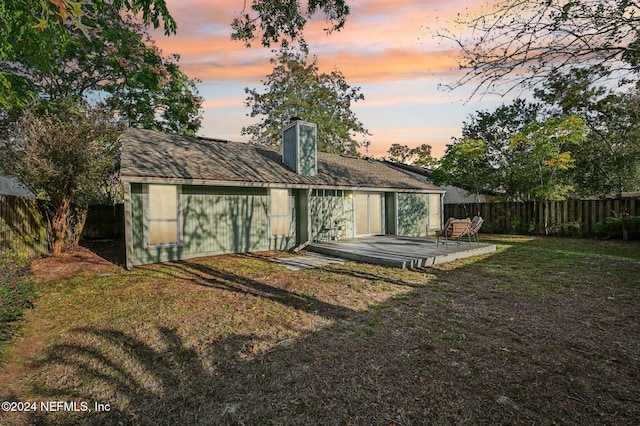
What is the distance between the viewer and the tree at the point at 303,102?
2923 centimetres

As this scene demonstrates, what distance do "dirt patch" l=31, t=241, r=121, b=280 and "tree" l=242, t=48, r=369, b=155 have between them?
19669 mm

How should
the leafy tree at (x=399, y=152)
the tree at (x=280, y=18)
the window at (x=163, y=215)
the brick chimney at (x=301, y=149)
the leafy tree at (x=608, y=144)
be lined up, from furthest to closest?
the leafy tree at (x=399, y=152) < the leafy tree at (x=608, y=144) < the brick chimney at (x=301, y=149) < the window at (x=163, y=215) < the tree at (x=280, y=18)

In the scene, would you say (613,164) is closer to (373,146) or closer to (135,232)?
(373,146)

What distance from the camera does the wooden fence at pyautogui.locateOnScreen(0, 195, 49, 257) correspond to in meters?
8.58

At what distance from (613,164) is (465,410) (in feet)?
84.4

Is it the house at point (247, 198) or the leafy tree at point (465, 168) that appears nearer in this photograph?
the house at point (247, 198)

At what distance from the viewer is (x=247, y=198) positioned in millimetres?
11398

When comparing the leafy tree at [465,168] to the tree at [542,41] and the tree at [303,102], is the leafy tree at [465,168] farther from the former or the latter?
the tree at [542,41]

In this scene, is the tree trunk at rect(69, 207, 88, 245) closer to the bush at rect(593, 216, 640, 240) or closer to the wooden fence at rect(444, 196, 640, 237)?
the wooden fence at rect(444, 196, 640, 237)

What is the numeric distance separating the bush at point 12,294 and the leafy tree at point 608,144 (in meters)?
26.5

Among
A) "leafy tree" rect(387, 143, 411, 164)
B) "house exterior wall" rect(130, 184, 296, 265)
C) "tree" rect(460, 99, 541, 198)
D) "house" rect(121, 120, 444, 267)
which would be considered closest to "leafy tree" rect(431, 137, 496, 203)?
"house" rect(121, 120, 444, 267)

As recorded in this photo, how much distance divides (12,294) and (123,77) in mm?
17913

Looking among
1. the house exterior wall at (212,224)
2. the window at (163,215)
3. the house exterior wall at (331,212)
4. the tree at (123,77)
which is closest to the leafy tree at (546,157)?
the house exterior wall at (331,212)

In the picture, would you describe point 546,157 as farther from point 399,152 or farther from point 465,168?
point 399,152
